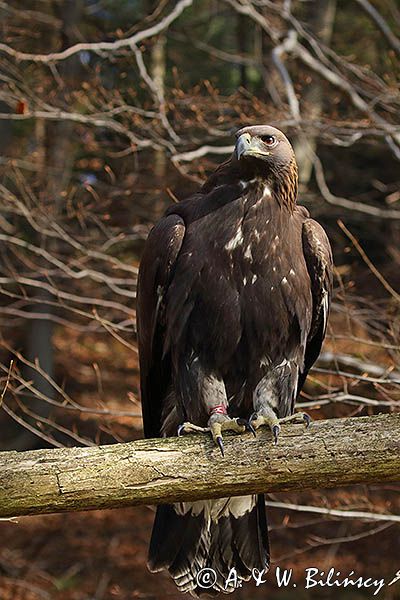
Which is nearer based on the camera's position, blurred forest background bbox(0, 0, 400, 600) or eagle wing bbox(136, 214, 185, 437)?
eagle wing bbox(136, 214, 185, 437)

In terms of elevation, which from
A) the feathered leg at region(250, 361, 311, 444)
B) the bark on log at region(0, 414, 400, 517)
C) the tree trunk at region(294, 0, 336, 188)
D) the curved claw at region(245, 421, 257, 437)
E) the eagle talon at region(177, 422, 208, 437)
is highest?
the tree trunk at region(294, 0, 336, 188)

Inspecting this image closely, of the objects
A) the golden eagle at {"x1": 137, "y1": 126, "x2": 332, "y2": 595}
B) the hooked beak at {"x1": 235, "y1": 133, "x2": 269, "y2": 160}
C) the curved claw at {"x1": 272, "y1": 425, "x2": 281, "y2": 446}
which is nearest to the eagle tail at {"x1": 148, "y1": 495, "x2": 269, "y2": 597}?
the golden eagle at {"x1": 137, "y1": 126, "x2": 332, "y2": 595}

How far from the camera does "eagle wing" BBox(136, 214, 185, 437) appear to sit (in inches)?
181

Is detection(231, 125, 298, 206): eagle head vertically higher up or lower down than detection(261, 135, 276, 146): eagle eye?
lower down

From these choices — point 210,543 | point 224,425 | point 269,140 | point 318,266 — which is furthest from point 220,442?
point 269,140

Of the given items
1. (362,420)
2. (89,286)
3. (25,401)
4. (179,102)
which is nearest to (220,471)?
(362,420)

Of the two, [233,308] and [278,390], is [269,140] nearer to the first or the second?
[233,308]

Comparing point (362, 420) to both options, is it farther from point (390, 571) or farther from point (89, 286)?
point (89, 286)

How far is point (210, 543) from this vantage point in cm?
463

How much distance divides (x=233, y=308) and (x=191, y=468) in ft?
3.66

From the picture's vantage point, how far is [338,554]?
10.2 m

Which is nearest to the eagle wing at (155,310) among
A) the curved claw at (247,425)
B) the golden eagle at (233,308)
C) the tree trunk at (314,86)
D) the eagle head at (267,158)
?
the golden eagle at (233,308)

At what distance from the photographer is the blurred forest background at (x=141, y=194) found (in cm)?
694

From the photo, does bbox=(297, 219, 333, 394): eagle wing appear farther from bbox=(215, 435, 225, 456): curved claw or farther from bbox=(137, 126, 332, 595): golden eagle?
bbox=(215, 435, 225, 456): curved claw
